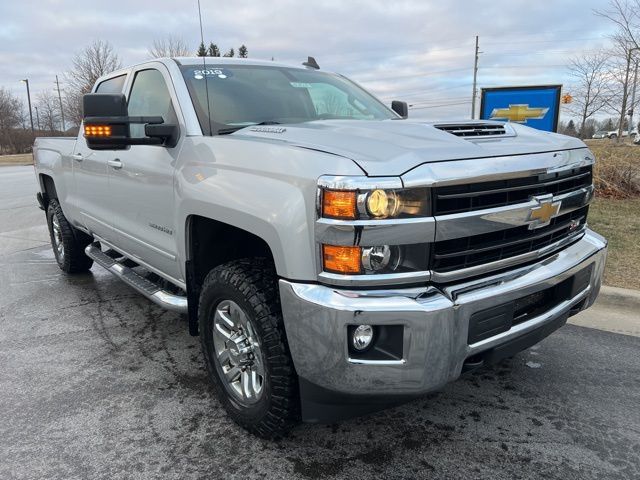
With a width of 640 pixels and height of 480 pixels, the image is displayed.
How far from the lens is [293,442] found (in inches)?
106

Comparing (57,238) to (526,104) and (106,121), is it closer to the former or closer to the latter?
(106,121)

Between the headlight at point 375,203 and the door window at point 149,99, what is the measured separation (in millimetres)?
1589

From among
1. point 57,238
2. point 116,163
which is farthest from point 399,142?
point 57,238

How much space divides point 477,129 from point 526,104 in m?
5.67

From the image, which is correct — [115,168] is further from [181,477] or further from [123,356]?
[181,477]

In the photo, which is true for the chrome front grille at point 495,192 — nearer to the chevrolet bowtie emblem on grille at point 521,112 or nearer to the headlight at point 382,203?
the headlight at point 382,203

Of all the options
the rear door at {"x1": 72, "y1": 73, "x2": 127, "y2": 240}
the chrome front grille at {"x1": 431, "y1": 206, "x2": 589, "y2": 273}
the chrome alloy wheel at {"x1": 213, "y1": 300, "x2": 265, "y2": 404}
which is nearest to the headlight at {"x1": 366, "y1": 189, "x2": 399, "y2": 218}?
the chrome front grille at {"x1": 431, "y1": 206, "x2": 589, "y2": 273}

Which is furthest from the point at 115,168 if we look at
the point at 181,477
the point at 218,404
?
the point at 181,477

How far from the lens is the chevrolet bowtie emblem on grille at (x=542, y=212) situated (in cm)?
242

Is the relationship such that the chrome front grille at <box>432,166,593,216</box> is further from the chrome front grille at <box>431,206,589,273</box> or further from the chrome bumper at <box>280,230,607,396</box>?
the chrome bumper at <box>280,230,607,396</box>

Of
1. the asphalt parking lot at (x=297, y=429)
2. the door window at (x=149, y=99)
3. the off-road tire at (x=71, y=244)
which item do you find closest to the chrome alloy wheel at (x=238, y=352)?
the asphalt parking lot at (x=297, y=429)

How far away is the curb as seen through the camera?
14.3 ft

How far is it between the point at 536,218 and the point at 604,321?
228 cm

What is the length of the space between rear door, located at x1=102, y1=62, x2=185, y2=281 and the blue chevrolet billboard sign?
5307 mm
